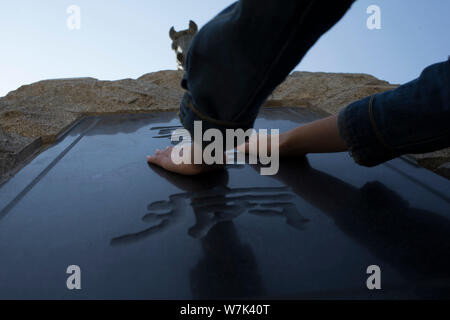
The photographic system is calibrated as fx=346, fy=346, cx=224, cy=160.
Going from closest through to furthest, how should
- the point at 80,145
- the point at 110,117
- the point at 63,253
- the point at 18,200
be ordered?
the point at 63,253
the point at 18,200
the point at 80,145
the point at 110,117

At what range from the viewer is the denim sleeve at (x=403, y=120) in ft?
2.12

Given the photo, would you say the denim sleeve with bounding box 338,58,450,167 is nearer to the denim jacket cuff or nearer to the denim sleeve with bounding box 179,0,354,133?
the denim jacket cuff

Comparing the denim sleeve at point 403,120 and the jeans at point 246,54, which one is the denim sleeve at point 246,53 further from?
the denim sleeve at point 403,120

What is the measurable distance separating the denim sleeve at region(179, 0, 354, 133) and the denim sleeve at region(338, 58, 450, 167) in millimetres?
358

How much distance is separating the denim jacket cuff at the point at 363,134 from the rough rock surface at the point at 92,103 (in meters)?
0.32

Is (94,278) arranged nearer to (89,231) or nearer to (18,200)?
(89,231)

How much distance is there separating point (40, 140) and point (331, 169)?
106 centimetres

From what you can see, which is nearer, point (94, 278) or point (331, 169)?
point (94, 278)

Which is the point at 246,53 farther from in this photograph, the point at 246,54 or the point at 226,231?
the point at 226,231

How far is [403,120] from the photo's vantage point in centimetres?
68

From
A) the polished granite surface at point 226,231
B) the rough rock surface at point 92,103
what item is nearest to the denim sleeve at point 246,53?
the polished granite surface at point 226,231

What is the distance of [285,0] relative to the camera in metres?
A: 0.36

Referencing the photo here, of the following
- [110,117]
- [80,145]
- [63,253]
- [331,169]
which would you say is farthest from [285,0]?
[110,117]

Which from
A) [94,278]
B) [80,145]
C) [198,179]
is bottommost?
[94,278]
